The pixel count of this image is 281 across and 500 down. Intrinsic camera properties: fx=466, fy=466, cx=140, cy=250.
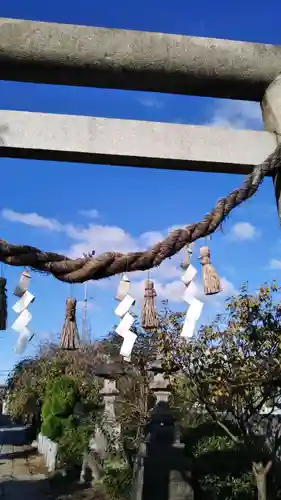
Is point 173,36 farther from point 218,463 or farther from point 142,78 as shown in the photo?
point 218,463

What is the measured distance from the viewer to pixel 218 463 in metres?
8.83

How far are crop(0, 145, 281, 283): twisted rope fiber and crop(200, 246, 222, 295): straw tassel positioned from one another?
20cm

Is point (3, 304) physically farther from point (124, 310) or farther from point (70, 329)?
point (124, 310)

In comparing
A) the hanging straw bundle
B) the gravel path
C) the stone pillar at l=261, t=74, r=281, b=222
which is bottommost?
the gravel path

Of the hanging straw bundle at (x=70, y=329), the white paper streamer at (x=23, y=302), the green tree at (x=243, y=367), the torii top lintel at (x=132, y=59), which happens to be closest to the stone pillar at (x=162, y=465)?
the green tree at (x=243, y=367)

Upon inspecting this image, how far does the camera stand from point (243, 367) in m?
7.74

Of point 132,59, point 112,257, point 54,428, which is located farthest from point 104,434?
point 132,59

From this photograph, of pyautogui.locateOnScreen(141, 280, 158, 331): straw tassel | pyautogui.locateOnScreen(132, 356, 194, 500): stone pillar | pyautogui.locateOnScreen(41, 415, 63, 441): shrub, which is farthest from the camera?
pyautogui.locateOnScreen(41, 415, 63, 441): shrub

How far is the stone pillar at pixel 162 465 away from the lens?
7.32m

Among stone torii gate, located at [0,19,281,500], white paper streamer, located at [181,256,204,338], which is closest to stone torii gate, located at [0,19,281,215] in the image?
stone torii gate, located at [0,19,281,500]

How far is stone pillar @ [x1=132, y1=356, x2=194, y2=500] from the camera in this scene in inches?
288

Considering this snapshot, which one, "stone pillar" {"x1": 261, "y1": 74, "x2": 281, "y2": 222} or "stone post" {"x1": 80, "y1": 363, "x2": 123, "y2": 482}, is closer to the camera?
"stone pillar" {"x1": 261, "y1": 74, "x2": 281, "y2": 222}

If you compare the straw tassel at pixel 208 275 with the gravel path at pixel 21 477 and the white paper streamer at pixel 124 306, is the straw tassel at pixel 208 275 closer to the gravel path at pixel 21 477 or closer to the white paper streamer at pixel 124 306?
the white paper streamer at pixel 124 306

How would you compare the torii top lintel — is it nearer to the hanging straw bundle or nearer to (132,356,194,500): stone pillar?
the hanging straw bundle
